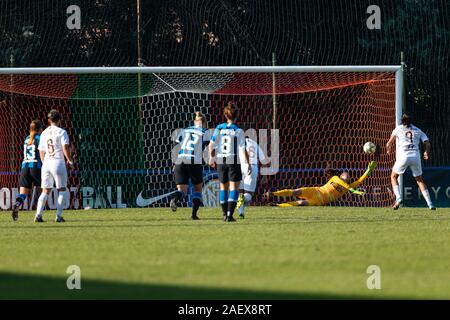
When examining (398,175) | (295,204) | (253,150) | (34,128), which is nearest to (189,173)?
(253,150)

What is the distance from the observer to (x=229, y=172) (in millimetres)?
17781

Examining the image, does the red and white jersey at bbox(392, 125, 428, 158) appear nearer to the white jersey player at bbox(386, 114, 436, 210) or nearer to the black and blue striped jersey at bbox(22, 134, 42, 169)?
the white jersey player at bbox(386, 114, 436, 210)

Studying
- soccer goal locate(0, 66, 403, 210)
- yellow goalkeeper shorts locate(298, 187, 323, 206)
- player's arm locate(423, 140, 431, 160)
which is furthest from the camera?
soccer goal locate(0, 66, 403, 210)

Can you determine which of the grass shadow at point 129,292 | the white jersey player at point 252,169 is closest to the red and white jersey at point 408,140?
the white jersey player at point 252,169

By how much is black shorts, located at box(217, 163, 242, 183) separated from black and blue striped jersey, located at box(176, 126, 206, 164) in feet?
5.55

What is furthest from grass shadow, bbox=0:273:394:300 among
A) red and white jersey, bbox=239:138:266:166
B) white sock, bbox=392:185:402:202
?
white sock, bbox=392:185:402:202

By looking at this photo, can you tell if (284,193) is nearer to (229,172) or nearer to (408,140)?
(408,140)

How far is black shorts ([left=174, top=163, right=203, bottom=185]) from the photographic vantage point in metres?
19.6

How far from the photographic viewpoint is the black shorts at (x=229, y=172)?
17.7m

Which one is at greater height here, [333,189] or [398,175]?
[398,175]

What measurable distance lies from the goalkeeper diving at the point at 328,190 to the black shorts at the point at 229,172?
683 centimetres

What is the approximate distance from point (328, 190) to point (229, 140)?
8041 millimetres

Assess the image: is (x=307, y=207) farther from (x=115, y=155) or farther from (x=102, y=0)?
(x=102, y=0)

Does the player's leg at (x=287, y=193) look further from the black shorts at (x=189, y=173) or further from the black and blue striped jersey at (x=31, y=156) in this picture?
the black and blue striped jersey at (x=31, y=156)
